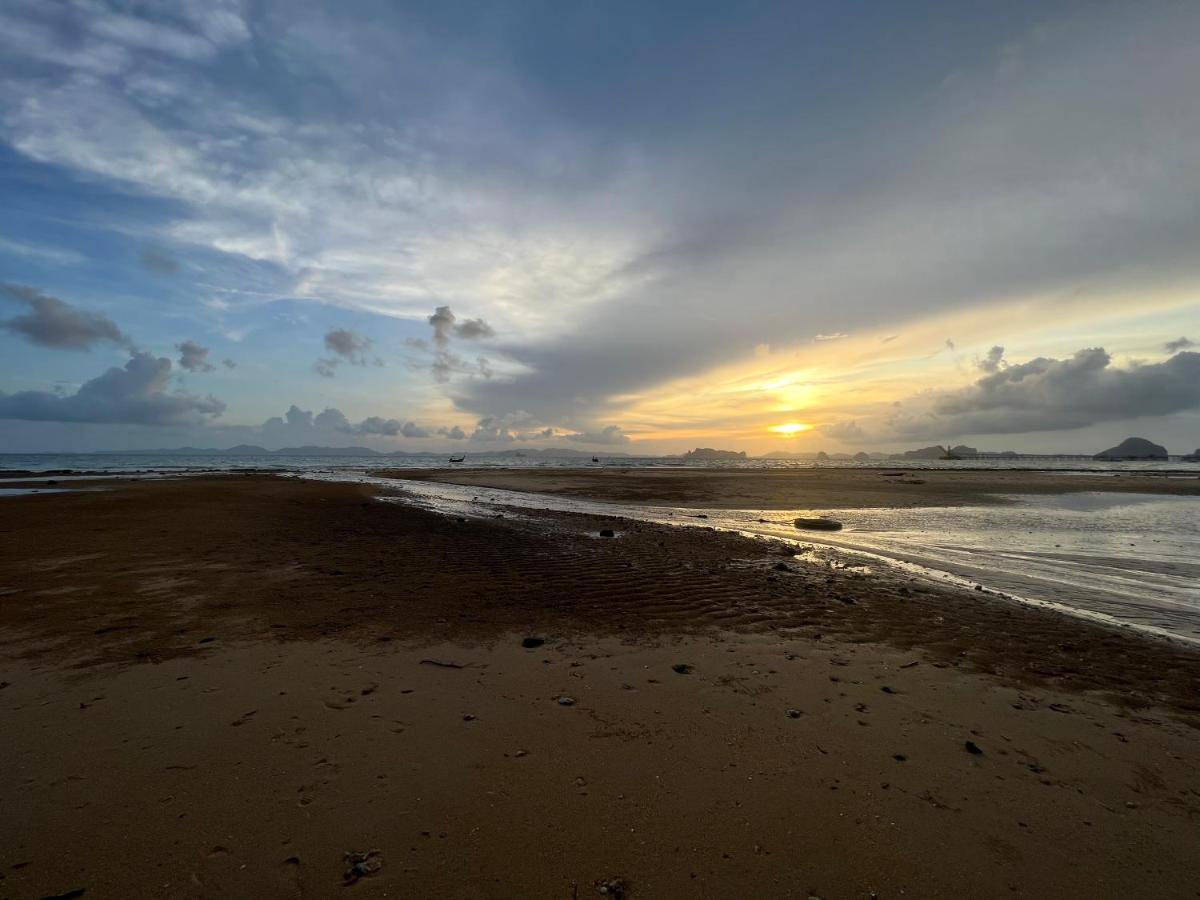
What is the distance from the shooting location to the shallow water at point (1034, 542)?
11.0m

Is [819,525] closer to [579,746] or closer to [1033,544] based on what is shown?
[1033,544]

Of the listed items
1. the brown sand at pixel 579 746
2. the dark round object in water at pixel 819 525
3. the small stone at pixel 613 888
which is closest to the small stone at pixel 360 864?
the brown sand at pixel 579 746

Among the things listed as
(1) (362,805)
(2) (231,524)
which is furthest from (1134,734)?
(2) (231,524)

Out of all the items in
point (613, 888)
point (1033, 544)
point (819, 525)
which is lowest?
point (613, 888)

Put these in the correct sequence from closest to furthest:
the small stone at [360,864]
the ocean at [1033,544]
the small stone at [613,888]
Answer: the small stone at [613,888] → the small stone at [360,864] → the ocean at [1033,544]

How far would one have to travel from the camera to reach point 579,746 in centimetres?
486

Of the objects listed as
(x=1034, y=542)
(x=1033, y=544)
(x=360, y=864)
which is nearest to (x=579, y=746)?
(x=360, y=864)

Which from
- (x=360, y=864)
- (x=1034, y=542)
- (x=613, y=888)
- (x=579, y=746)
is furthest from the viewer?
(x=1034, y=542)

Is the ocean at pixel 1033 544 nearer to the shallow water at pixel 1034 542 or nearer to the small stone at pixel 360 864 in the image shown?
the shallow water at pixel 1034 542

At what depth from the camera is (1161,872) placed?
3.55 meters

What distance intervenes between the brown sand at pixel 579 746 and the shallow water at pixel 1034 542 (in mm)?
3172

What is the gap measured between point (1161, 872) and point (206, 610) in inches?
471

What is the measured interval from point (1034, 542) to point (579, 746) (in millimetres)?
20671

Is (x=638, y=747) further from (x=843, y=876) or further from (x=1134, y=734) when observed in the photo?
(x=1134, y=734)
